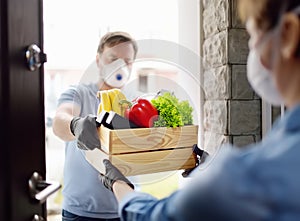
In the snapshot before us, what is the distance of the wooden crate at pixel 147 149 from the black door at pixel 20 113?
0.23 metres

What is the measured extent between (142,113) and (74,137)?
1.13 ft

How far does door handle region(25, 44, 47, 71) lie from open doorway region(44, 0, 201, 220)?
0.82 meters

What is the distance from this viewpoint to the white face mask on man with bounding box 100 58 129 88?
1.45 m

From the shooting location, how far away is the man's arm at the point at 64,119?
1.37m

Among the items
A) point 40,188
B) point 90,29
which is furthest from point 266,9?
point 90,29

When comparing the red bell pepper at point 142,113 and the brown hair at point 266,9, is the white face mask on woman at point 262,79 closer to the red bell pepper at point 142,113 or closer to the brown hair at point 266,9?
the brown hair at point 266,9

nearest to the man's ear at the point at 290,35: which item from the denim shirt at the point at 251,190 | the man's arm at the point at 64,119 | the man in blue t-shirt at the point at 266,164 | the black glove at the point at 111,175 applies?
the man in blue t-shirt at the point at 266,164

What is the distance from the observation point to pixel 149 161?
110 cm

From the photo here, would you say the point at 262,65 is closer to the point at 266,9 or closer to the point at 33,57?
the point at 266,9

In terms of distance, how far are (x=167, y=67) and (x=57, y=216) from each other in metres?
1.41

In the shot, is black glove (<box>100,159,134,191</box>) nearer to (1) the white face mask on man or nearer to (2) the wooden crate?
(2) the wooden crate

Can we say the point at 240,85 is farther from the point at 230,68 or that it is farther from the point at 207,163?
the point at 207,163

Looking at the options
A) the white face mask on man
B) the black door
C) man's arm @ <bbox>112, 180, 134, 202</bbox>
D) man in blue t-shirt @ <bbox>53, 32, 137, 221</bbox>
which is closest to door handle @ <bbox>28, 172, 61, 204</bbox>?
the black door

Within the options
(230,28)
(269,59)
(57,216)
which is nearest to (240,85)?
(230,28)
